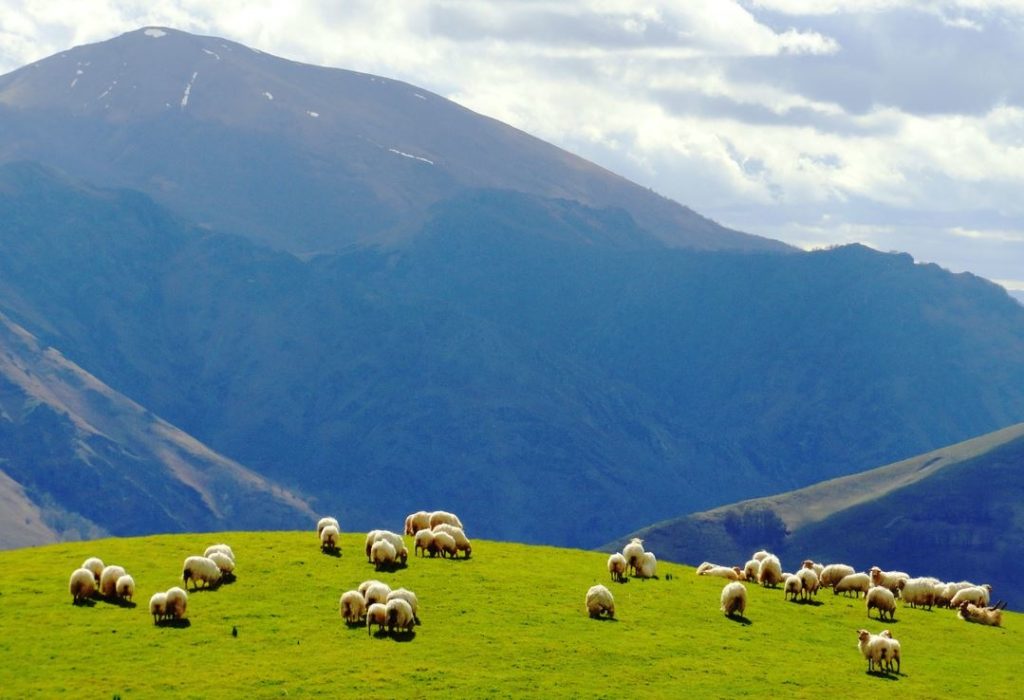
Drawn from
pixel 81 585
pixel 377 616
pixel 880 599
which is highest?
pixel 880 599

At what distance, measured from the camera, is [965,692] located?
164 feet

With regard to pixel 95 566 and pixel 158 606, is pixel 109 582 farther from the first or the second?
pixel 158 606

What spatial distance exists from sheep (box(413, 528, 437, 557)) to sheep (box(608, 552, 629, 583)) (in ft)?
26.0

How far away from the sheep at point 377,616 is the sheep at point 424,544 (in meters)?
12.4

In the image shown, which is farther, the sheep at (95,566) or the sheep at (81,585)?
the sheep at (95,566)

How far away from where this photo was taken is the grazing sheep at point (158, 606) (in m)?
50.3

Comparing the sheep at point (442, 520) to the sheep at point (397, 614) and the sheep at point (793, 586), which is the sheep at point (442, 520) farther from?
the sheep at point (397, 614)

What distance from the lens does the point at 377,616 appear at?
50.7 metres

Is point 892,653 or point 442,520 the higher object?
point 442,520

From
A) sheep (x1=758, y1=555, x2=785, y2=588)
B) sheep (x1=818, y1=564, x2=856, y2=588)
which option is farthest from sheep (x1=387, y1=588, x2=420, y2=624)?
sheep (x1=818, y1=564, x2=856, y2=588)

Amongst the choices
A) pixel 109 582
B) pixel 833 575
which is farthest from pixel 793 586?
pixel 109 582

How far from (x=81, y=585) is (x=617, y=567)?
23023mm

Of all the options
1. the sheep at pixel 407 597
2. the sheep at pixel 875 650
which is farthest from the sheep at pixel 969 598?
the sheep at pixel 407 597

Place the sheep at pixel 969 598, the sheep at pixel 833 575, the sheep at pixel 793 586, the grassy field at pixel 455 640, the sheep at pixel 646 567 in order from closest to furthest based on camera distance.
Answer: the grassy field at pixel 455 640 → the sheep at pixel 793 586 → the sheep at pixel 646 567 → the sheep at pixel 969 598 → the sheep at pixel 833 575
